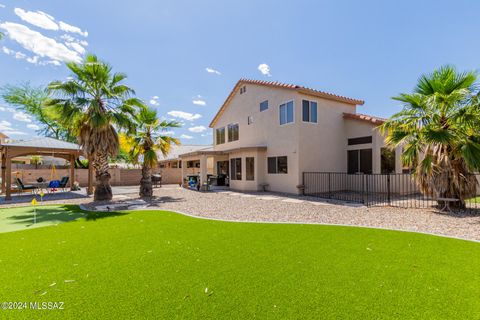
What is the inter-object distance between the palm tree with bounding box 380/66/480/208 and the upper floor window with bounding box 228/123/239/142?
44.3 feet

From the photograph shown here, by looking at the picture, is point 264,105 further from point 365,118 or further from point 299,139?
point 365,118

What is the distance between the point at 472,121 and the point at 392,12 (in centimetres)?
800

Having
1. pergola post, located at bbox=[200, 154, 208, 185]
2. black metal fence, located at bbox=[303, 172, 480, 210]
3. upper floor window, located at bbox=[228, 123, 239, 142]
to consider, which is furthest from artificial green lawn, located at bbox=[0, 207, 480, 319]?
upper floor window, located at bbox=[228, 123, 239, 142]

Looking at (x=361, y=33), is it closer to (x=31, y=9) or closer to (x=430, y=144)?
(x=430, y=144)

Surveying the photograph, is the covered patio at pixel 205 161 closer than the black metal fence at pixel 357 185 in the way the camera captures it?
No

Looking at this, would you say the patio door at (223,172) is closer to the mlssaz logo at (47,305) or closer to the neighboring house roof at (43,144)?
the neighboring house roof at (43,144)

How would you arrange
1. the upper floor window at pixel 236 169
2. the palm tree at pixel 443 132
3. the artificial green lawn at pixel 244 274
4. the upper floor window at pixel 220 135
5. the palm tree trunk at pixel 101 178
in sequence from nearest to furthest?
the artificial green lawn at pixel 244 274 → the palm tree at pixel 443 132 → the palm tree trunk at pixel 101 178 → the upper floor window at pixel 236 169 → the upper floor window at pixel 220 135

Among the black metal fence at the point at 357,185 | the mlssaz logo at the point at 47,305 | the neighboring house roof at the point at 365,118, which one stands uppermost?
the neighboring house roof at the point at 365,118

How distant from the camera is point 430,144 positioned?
28.9ft

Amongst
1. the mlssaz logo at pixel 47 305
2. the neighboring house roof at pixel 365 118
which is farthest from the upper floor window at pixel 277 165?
the mlssaz logo at pixel 47 305

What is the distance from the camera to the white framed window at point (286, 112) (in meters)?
15.2

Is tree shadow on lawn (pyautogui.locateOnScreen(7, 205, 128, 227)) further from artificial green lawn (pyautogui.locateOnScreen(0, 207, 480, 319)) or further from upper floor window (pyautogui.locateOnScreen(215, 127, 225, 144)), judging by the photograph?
upper floor window (pyautogui.locateOnScreen(215, 127, 225, 144))

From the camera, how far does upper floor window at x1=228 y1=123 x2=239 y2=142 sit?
69.8 ft

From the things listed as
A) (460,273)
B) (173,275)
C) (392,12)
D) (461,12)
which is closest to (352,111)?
(392,12)
